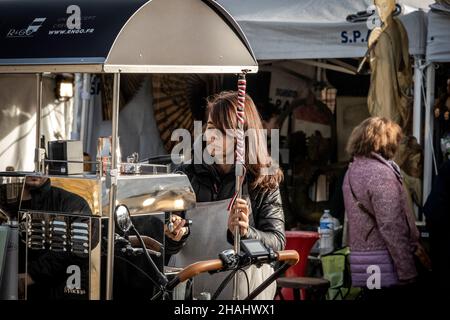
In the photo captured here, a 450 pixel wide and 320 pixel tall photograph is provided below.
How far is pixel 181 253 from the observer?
423 cm

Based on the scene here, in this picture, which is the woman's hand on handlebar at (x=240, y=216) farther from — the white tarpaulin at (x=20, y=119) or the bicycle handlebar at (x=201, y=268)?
the white tarpaulin at (x=20, y=119)

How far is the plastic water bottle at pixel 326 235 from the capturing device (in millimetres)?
7285

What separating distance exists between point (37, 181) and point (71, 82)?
16.7 feet

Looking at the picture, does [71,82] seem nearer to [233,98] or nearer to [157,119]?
[157,119]

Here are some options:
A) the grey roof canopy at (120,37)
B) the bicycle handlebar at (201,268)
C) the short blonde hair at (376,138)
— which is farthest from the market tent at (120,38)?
the short blonde hair at (376,138)

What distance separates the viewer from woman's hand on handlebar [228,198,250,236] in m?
3.76

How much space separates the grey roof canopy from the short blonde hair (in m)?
1.99

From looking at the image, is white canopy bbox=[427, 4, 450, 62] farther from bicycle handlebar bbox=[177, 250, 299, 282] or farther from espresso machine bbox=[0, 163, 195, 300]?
bicycle handlebar bbox=[177, 250, 299, 282]

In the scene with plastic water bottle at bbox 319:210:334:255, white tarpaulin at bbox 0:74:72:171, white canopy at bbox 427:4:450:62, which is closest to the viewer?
white canopy at bbox 427:4:450:62

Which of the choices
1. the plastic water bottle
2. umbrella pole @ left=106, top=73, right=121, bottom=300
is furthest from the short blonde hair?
umbrella pole @ left=106, top=73, right=121, bottom=300

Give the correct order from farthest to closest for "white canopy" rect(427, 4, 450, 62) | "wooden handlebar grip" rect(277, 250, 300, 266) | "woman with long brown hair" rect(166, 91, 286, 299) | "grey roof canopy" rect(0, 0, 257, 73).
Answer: "white canopy" rect(427, 4, 450, 62), "woman with long brown hair" rect(166, 91, 286, 299), "grey roof canopy" rect(0, 0, 257, 73), "wooden handlebar grip" rect(277, 250, 300, 266)

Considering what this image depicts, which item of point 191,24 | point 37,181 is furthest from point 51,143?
point 191,24

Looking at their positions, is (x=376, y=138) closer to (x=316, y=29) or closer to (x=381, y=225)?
(x=381, y=225)
